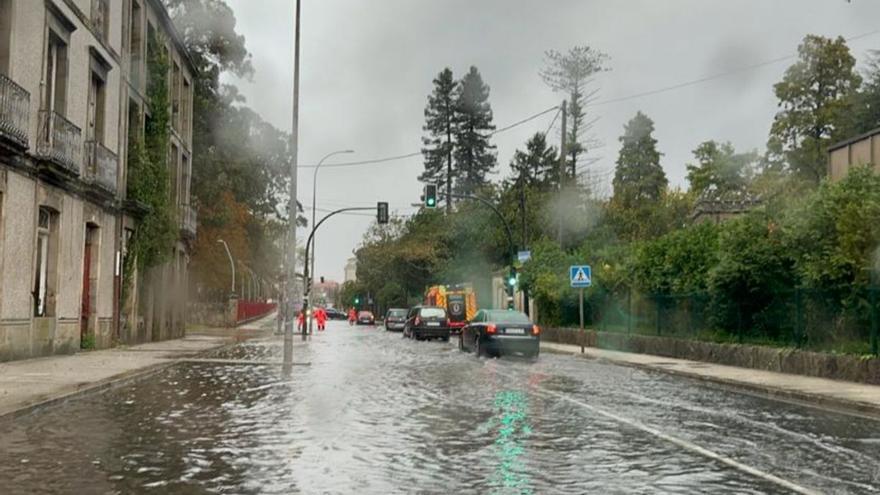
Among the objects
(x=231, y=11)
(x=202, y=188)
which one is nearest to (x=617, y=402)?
(x=202, y=188)

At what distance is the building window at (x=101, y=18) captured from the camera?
26.4 metres

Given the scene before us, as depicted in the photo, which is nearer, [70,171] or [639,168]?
[70,171]

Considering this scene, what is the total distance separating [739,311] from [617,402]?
10.4 metres

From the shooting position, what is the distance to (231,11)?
5562 centimetres

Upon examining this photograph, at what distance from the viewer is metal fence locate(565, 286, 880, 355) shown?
→ 19.2m

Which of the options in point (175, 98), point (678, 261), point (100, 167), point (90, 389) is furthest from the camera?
point (175, 98)

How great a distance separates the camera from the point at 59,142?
22.4 m

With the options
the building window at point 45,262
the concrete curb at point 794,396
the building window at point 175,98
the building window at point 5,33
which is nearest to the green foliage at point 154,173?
the building window at point 175,98

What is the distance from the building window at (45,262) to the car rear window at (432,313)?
22886 millimetres

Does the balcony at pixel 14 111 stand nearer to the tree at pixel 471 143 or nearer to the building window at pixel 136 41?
the building window at pixel 136 41

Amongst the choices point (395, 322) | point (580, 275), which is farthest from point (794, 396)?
point (395, 322)

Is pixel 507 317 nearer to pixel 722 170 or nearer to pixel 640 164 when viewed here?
pixel 722 170

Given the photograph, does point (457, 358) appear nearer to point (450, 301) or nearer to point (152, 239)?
point (152, 239)

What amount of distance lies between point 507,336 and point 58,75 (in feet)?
46.0
